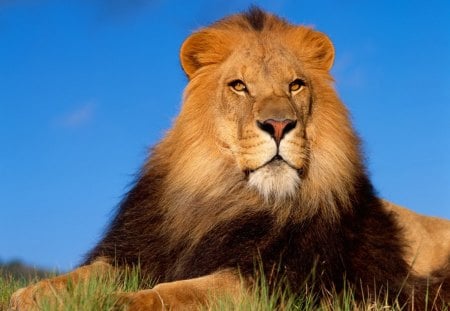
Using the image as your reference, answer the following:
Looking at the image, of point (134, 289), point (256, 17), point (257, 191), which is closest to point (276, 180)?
point (257, 191)

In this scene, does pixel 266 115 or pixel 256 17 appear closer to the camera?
pixel 266 115

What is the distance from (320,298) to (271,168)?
2.52 feet

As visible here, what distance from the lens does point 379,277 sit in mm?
5520

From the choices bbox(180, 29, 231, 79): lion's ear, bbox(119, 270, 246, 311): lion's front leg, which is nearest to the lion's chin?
bbox(119, 270, 246, 311): lion's front leg

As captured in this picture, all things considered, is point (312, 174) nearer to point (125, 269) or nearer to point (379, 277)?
point (379, 277)

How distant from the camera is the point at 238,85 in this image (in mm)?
5391

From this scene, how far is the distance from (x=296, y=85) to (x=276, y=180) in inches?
26.7

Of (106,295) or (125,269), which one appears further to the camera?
(125,269)

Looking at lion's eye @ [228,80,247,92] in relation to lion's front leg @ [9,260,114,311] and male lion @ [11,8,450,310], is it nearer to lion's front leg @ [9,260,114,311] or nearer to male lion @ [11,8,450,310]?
male lion @ [11,8,450,310]

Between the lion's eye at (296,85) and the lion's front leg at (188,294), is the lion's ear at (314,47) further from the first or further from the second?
the lion's front leg at (188,294)

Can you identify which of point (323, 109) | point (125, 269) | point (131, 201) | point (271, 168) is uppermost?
point (323, 109)

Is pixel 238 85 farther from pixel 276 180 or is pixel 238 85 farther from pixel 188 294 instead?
pixel 188 294

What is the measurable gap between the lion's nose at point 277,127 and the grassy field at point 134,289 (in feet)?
2.55

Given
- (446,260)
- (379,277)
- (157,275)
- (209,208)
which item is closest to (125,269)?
(157,275)
